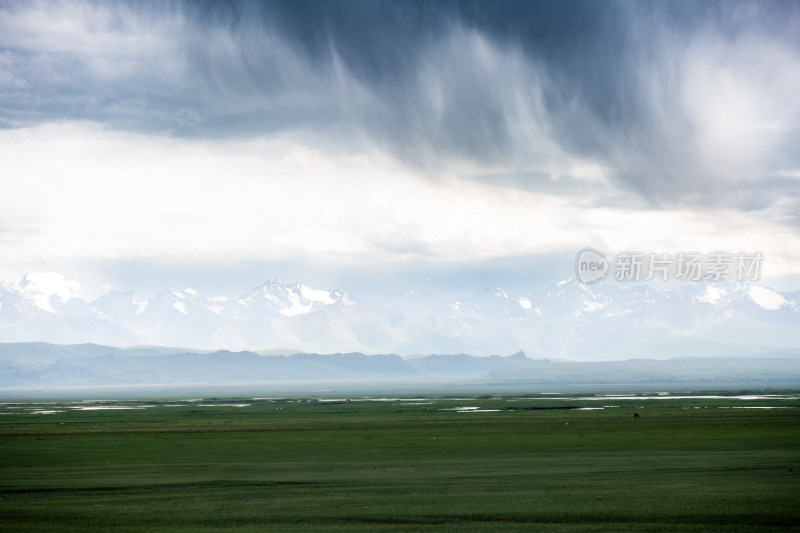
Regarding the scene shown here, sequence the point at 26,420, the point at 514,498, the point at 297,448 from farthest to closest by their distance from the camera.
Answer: the point at 26,420 < the point at 297,448 < the point at 514,498

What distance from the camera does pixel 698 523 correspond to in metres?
34.8

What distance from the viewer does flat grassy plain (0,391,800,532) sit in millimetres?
37125

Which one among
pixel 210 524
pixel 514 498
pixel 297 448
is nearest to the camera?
pixel 210 524

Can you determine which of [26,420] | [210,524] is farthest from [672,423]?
[26,420]

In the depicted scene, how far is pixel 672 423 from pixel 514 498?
201ft

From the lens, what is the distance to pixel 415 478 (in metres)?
50.9

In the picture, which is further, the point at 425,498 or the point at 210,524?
the point at 425,498

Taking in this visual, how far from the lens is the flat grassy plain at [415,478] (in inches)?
1462

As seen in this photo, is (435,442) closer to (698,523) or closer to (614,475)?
(614,475)

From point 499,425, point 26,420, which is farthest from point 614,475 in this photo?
point 26,420

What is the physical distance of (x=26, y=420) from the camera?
128 m

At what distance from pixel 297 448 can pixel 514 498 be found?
1407 inches

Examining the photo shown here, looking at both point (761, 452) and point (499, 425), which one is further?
point (499, 425)

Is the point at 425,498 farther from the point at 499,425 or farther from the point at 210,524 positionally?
the point at 499,425
